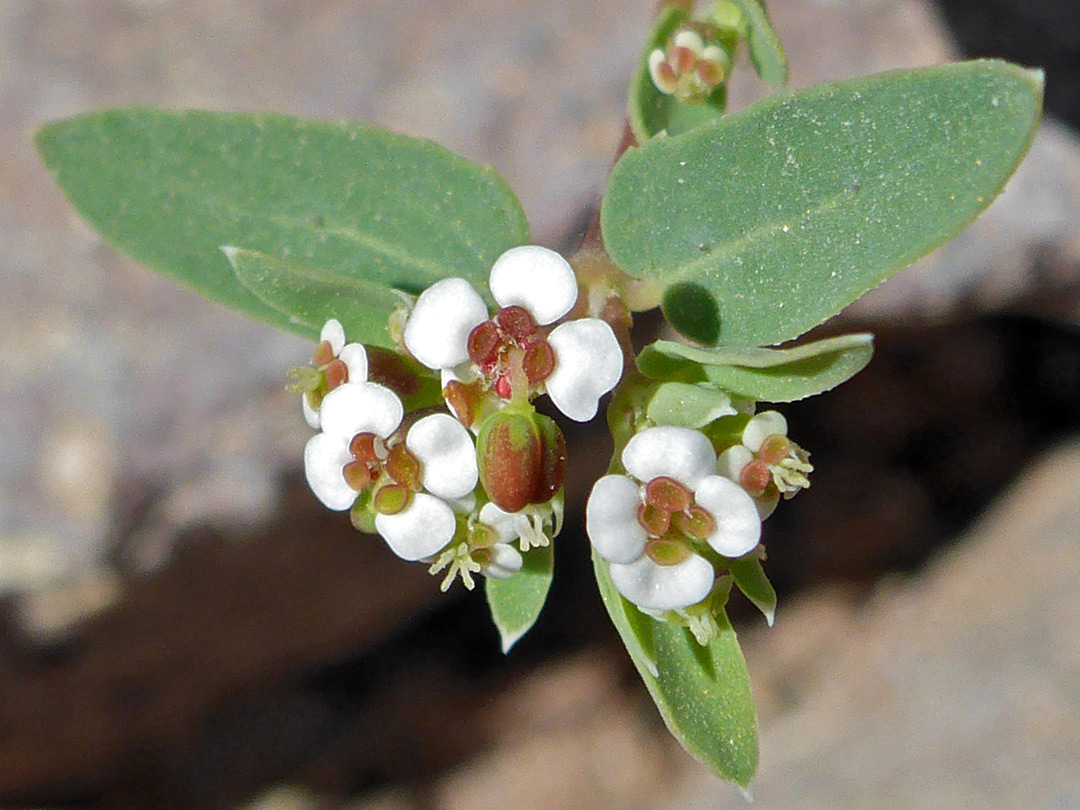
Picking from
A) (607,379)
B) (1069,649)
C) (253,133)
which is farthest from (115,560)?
(1069,649)

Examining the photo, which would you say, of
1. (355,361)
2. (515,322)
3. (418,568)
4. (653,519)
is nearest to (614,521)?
(653,519)

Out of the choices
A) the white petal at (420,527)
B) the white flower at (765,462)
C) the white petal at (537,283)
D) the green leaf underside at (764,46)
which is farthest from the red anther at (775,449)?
the green leaf underside at (764,46)

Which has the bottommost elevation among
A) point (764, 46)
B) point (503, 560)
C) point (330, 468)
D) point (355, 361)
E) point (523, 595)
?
point (523, 595)

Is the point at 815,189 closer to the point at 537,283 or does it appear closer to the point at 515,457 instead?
the point at 537,283

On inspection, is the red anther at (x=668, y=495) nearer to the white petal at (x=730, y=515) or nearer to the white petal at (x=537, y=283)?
the white petal at (x=730, y=515)

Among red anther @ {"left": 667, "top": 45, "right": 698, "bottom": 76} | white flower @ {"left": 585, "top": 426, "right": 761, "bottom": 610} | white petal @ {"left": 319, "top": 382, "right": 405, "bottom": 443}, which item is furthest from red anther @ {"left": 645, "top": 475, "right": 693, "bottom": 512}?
red anther @ {"left": 667, "top": 45, "right": 698, "bottom": 76}

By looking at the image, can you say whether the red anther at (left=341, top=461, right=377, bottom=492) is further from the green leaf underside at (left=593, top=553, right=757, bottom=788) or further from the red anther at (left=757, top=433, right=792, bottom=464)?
the red anther at (left=757, top=433, right=792, bottom=464)
